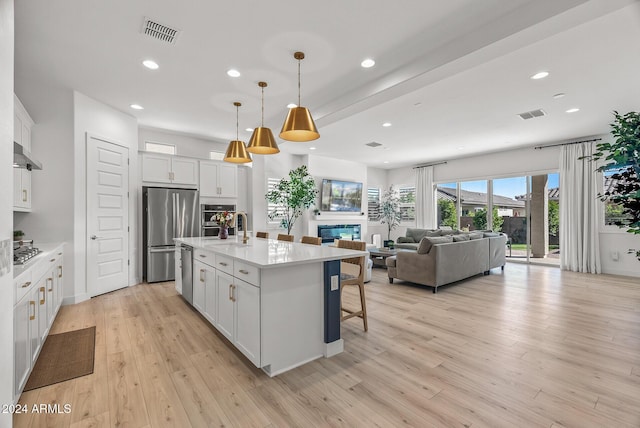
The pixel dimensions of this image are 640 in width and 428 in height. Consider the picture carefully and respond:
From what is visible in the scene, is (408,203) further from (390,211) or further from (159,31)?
(159,31)

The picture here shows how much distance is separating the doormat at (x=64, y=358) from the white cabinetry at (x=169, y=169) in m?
3.13

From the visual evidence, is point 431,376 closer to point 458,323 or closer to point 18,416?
point 458,323

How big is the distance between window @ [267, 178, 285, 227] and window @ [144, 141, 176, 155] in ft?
7.22

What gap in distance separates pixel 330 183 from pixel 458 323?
18.2 feet

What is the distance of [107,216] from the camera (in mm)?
4566

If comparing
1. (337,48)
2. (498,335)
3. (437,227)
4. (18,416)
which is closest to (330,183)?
(437,227)

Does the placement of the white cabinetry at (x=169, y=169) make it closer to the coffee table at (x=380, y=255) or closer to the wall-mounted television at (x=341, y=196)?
the wall-mounted television at (x=341, y=196)

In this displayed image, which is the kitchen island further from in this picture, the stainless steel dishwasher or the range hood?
the range hood

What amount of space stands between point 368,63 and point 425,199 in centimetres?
677

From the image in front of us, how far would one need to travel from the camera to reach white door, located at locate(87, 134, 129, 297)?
4.30 meters

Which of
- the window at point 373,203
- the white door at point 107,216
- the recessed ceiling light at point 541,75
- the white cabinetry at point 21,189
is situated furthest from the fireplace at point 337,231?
the white cabinetry at point 21,189

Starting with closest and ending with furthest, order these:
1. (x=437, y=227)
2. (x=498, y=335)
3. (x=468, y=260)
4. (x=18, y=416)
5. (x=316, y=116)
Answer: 1. (x=18, y=416)
2. (x=498, y=335)
3. (x=316, y=116)
4. (x=468, y=260)
5. (x=437, y=227)

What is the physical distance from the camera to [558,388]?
210cm

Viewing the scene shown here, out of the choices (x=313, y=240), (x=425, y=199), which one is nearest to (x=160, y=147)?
(x=313, y=240)
